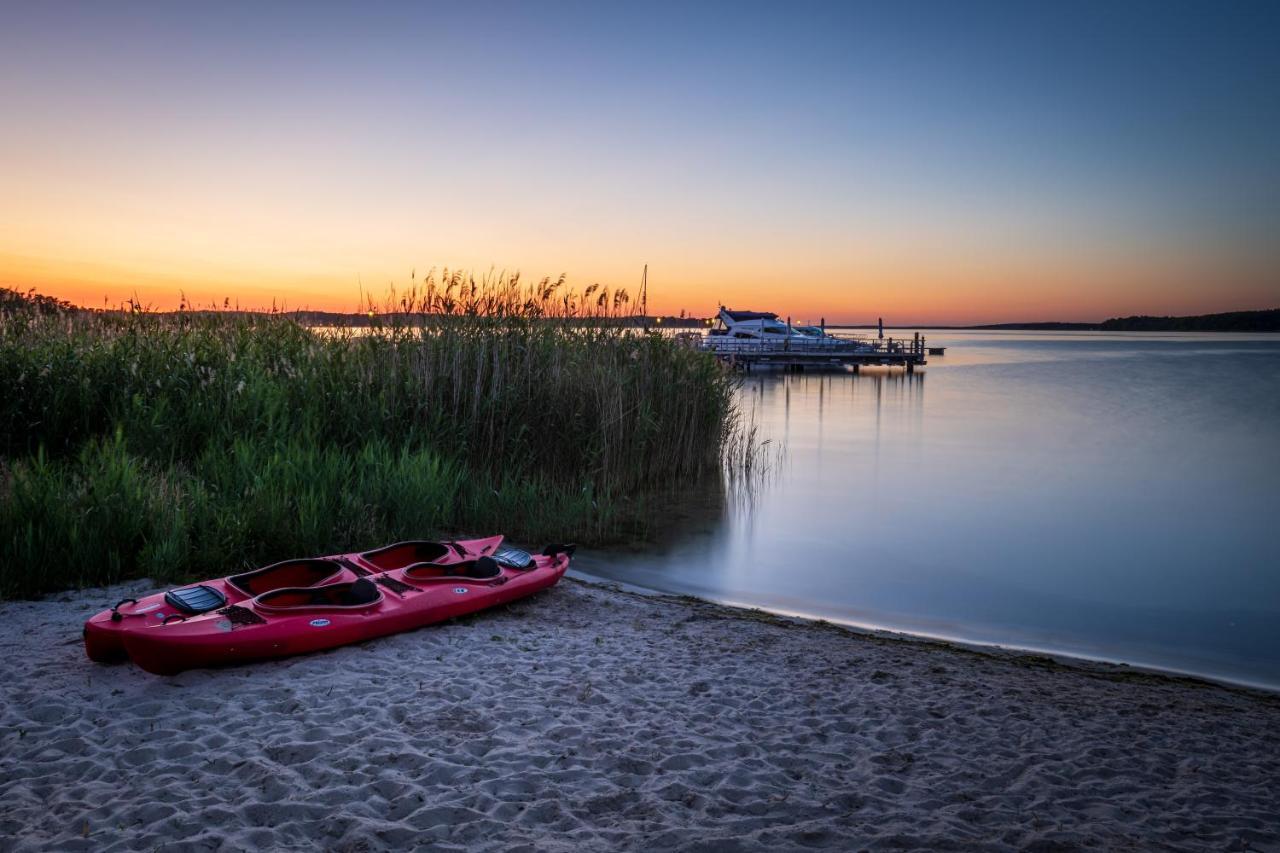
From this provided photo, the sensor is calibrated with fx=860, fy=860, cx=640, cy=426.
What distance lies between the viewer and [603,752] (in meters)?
4.15

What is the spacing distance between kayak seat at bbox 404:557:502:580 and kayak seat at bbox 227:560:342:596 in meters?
0.62

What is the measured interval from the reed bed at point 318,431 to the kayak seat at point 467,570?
5.05 ft

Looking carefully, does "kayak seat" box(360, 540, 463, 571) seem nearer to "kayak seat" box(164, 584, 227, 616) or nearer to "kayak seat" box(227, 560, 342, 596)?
"kayak seat" box(227, 560, 342, 596)

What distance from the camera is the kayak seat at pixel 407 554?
264 inches

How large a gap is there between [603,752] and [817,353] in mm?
44998

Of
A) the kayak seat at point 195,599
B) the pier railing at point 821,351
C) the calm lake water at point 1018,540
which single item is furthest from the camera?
the pier railing at point 821,351

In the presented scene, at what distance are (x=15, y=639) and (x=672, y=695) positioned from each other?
4.04m

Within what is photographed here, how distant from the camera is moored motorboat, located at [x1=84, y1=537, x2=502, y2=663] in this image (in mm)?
4793

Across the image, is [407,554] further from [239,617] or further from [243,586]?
[239,617]

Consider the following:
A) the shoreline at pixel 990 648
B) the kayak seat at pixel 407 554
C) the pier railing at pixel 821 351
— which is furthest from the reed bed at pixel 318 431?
the pier railing at pixel 821 351

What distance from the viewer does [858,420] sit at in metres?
27.8

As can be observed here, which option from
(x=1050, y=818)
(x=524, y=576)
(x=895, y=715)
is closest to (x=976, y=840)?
(x=1050, y=818)

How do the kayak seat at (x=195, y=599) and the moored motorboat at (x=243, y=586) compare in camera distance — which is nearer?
the moored motorboat at (x=243, y=586)

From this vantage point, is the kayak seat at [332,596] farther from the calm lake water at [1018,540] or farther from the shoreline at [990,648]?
the calm lake water at [1018,540]
